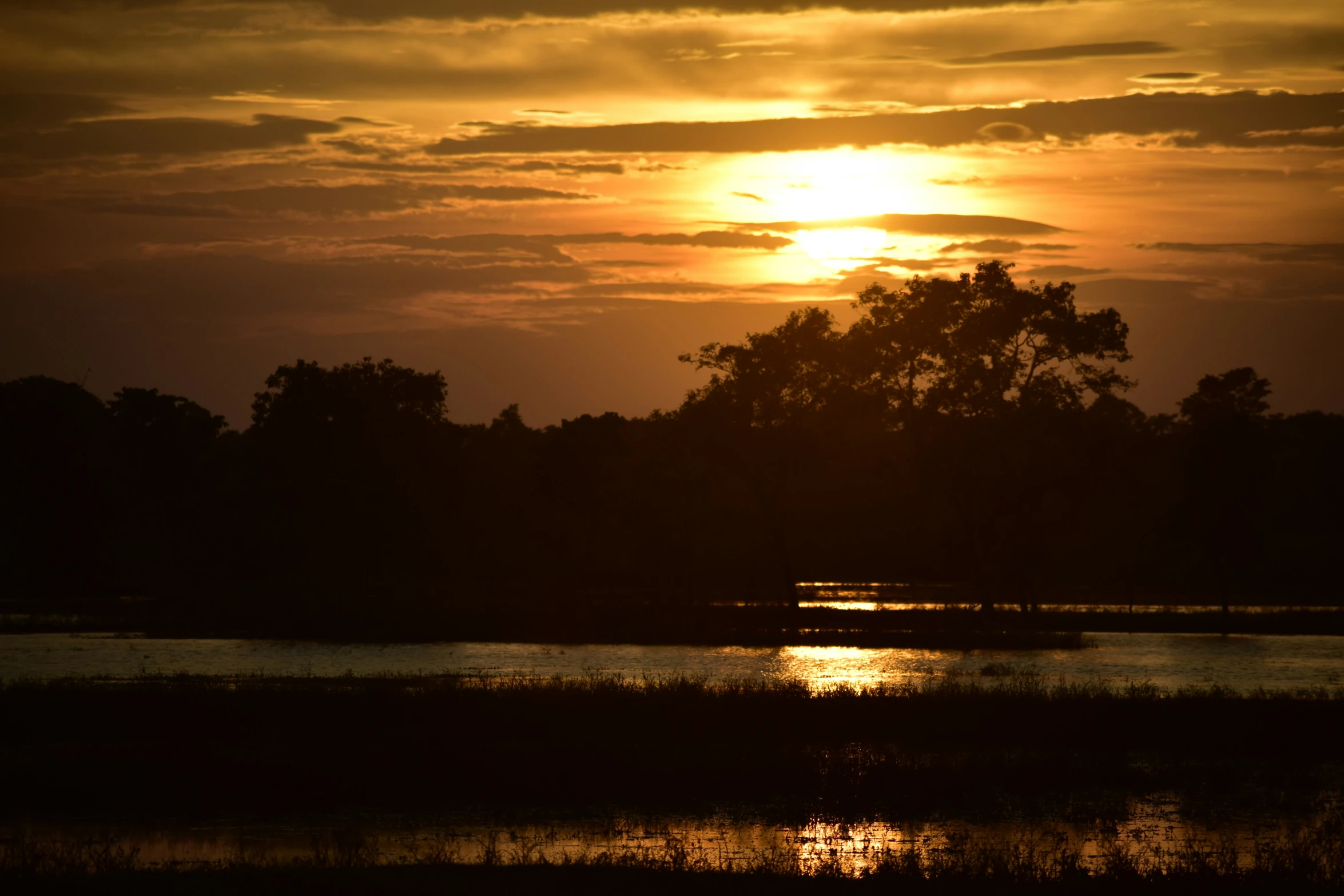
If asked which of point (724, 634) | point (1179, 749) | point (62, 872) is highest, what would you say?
point (62, 872)

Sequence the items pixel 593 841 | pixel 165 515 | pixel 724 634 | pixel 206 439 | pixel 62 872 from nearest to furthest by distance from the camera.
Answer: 1. pixel 62 872
2. pixel 593 841
3. pixel 724 634
4. pixel 165 515
5. pixel 206 439

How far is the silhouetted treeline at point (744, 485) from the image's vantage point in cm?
7462

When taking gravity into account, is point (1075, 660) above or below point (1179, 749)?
below

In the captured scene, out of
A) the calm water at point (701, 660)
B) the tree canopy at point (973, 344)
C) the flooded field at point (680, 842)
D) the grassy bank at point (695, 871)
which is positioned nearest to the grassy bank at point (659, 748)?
the flooded field at point (680, 842)

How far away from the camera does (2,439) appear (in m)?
112

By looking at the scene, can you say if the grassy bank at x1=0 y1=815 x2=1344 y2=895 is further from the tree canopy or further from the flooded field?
the tree canopy

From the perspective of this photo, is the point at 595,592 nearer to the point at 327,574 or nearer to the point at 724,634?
the point at 327,574

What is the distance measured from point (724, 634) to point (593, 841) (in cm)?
4282

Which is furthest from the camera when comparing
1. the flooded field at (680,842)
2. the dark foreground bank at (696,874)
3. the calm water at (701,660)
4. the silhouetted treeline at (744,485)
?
the silhouetted treeline at (744,485)

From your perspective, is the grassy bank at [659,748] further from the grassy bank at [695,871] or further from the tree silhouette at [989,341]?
the tree silhouette at [989,341]

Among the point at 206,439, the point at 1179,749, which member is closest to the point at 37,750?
the point at 1179,749

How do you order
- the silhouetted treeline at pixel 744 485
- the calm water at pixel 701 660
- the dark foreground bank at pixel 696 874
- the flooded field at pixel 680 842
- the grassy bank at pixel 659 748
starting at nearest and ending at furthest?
1. the dark foreground bank at pixel 696 874
2. the flooded field at pixel 680 842
3. the grassy bank at pixel 659 748
4. the calm water at pixel 701 660
5. the silhouetted treeline at pixel 744 485

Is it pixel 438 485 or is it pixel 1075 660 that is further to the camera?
pixel 438 485

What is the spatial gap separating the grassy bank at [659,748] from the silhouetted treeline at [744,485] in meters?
40.0
